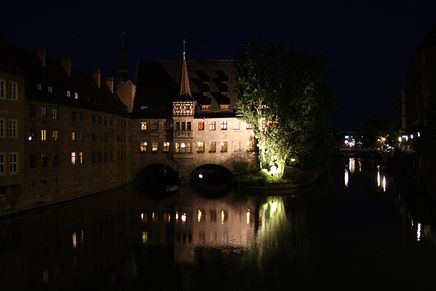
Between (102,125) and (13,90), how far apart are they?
18004 millimetres

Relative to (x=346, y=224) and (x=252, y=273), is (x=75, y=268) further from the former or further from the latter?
(x=346, y=224)

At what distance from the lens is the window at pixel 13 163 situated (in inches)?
1359

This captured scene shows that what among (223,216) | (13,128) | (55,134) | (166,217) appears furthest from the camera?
(55,134)

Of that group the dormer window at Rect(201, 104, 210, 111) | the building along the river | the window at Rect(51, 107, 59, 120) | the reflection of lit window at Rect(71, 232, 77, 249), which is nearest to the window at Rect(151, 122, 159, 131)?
the building along the river

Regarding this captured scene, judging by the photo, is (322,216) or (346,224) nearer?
(346,224)

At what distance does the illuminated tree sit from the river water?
1014cm

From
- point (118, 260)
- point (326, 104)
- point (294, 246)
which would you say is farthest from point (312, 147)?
point (118, 260)

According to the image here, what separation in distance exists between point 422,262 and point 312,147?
38453 millimetres

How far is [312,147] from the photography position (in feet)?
202

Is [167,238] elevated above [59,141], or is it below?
below

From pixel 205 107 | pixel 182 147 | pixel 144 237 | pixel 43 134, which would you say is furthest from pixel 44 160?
pixel 205 107

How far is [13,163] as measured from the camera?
3491cm

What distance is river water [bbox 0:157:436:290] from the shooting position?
2102cm

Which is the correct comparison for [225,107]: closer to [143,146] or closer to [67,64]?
[143,146]
